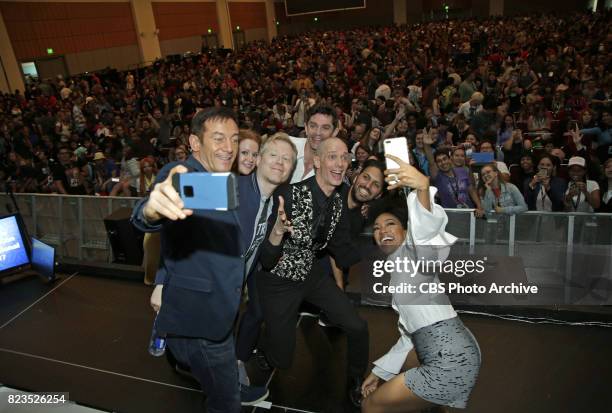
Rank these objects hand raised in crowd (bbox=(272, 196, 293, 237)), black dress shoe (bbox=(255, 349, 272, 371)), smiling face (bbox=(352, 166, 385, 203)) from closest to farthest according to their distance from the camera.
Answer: hand raised in crowd (bbox=(272, 196, 293, 237)) < smiling face (bbox=(352, 166, 385, 203)) < black dress shoe (bbox=(255, 349, 272, 371))

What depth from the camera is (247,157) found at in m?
2.53

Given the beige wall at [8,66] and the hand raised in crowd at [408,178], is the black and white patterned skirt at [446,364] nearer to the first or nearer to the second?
the hand raised in crowd at [408,178]

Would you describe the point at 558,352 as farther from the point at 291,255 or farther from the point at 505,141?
the point at 505,141

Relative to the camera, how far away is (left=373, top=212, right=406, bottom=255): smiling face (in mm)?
2135

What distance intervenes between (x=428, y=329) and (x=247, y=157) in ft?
4.48

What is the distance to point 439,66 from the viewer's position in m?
11.6

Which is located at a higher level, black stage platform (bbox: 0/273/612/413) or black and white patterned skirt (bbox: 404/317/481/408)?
black and white patterned skirt (bbox: 404/317/481/408)

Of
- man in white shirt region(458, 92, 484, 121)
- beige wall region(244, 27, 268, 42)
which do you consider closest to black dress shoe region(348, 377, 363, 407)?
man in white shirt region(458, 92, 484, 121)

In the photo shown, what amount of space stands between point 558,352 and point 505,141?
3941 millimetres

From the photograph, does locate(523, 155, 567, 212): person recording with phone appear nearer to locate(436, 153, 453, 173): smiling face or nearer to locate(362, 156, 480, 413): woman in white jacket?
locate(436, 153, 453, 173): smiling face

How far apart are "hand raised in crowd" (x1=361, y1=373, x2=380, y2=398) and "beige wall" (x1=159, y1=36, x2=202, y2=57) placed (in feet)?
76.9

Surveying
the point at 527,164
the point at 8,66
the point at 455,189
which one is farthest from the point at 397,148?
the point at 8,66

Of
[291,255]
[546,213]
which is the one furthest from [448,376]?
[546,213]

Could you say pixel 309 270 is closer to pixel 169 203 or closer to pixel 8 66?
pixel 169 203
